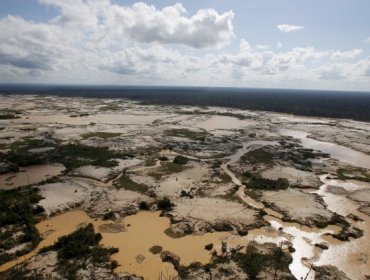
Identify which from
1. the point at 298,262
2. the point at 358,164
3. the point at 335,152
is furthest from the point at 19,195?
the point at 335,152

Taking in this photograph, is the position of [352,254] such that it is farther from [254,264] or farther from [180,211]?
[180,211]

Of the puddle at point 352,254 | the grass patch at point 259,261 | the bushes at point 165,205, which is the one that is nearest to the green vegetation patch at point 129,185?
the bushes at point 165,205

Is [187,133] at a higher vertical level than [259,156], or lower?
higher

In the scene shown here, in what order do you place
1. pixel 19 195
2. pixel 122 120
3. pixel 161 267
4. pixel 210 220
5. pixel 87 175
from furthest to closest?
pixel 122 120 < pixel 87 175 < pixel 19 195 < pixel 210 220 < pixel 161 267

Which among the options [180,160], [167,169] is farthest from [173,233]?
[180,160]

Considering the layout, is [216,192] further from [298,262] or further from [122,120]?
[122,120]

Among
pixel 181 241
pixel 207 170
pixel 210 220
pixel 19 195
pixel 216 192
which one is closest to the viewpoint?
pixel 181 241

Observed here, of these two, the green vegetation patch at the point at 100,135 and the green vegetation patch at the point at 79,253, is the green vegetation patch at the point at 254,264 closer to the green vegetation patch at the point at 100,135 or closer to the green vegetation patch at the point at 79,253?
the green vegetation patch at the point at 79,253
